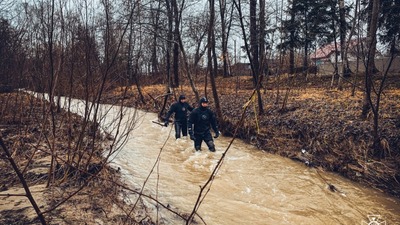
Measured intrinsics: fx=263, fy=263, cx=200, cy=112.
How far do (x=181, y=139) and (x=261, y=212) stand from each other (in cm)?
589

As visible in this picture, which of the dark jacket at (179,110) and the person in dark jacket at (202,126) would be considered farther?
the dark jacket at (179,110)

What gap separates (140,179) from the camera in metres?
5.67

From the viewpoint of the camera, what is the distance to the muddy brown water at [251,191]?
4309mm

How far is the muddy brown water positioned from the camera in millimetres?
4309

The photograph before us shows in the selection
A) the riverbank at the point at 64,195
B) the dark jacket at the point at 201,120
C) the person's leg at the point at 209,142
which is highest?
the dark jacket at the point at 201,120

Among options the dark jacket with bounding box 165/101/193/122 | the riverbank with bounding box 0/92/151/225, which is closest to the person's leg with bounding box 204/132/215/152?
the dark jacket with bounding box 165/101/193/122

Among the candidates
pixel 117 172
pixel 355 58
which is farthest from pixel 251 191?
pixel 355 58

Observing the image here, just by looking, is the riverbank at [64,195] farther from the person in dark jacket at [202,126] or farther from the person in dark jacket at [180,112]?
the person in dark jacket at [180,112]

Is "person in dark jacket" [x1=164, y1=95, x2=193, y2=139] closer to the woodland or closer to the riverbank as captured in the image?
the woodland

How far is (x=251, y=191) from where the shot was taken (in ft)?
17.8

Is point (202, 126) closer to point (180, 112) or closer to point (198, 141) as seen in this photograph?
point (198, 141)

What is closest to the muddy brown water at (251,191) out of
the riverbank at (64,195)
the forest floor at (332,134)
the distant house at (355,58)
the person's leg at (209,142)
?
the person's leg at (209,142)

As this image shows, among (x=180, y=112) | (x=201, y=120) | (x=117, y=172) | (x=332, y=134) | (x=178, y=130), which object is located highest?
(x=180, y=112)

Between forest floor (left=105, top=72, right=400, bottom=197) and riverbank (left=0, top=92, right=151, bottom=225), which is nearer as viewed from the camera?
riverbank (left=0, top=92, right=151, bottom=225)
